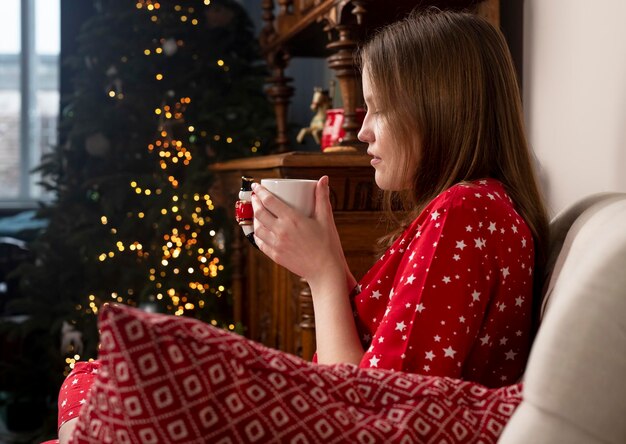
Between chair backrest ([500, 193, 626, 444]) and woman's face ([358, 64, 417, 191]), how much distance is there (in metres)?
0.55

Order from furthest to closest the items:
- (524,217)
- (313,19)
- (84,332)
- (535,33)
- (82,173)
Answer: (82,173)
(84,332)
(313,19)
(535,33)
(524,217)

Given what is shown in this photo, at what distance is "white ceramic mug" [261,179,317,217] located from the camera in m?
1.26

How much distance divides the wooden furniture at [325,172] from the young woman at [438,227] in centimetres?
69

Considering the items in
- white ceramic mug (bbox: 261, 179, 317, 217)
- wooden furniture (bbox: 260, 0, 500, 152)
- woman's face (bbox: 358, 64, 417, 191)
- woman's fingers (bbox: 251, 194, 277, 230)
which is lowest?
woman's fingers (bbox: 251, 194, 277, 230)

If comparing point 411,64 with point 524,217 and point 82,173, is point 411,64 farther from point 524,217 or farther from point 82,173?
point 82,173

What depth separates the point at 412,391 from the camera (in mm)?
767

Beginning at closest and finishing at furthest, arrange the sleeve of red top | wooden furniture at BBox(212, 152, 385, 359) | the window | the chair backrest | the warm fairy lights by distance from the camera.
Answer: the chair backrest
the sleeve of red top
wooden furniture at BBox(212, 152, 385, 359)
the warm fairy lights
the window

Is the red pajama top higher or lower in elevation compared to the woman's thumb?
lower

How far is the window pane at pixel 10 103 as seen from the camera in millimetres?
6254

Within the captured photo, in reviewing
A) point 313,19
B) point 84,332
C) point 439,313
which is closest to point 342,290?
point 439,313

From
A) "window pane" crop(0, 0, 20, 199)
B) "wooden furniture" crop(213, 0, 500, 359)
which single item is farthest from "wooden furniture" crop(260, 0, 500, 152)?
"window pane" crop(0, 0, 20, 199)

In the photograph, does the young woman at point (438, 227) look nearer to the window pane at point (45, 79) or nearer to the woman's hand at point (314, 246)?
the woman's hand at point (314, 246)

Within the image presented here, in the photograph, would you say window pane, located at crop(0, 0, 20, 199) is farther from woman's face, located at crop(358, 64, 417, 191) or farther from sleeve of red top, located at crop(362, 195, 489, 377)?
sleeve of red top, located at crop(362, 195, 489, 377)

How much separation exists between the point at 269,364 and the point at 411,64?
2.06 feet
